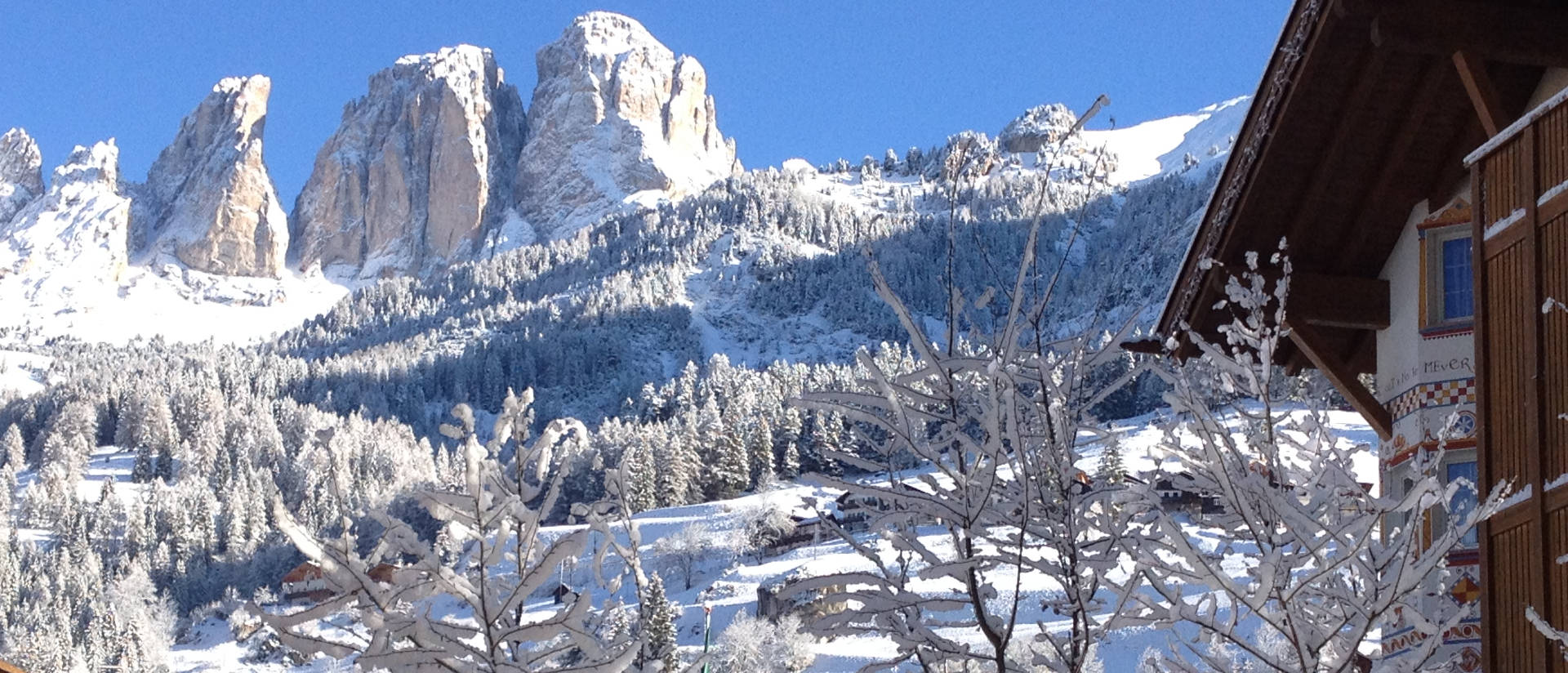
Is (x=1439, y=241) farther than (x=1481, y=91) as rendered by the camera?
Yes

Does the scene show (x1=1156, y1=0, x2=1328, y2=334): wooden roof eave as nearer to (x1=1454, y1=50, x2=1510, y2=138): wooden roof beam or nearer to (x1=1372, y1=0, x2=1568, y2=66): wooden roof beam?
(x1=1372, y1=0, x2=1568, y2=66): wooden roof beam

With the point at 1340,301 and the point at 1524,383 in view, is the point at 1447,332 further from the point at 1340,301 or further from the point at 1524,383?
the point at 1524,383

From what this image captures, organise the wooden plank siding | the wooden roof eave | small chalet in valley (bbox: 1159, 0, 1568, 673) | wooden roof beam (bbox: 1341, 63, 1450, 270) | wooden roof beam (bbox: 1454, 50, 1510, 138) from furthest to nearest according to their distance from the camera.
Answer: wooden roof beam (bbox: 1341, 63, 1450, 270)
the wooden roof eave
wooden roof beam (bbox: 1454, 50, 1510, 138)
small chalet in valley (bbox: 1159, 0, 1568, 673)
the wooden plank siding

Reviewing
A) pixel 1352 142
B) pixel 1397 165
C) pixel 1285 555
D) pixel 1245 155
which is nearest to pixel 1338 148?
pixel 1352 142

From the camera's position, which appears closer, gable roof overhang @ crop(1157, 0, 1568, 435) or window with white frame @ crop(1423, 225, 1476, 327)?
gable roof overhang @ crop(1157, 0, 1568, 435)

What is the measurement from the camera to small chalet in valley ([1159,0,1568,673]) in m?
5.74

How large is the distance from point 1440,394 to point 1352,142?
1298mm

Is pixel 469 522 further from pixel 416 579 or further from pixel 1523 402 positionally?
pixel 1523 402

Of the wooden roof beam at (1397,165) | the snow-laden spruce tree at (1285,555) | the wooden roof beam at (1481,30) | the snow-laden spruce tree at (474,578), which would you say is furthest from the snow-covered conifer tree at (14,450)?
the snow-laden spruce tree at (474,578)

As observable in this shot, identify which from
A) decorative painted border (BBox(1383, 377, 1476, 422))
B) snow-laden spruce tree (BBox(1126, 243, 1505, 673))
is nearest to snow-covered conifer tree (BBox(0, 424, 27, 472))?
decorative painted border (BBox(1383, 377, 1476, 422))

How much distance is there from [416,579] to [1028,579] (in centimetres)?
5447

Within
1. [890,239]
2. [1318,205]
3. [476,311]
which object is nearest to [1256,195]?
[1318,205]

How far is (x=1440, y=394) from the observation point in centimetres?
786

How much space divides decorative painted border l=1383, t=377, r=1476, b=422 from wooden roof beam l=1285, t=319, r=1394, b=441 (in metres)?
0.30
